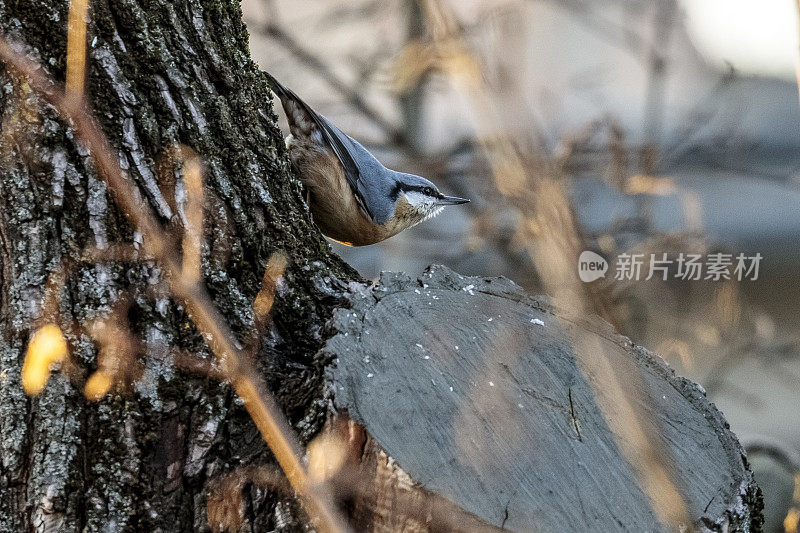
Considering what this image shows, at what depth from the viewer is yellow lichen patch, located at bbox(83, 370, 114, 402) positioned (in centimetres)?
120

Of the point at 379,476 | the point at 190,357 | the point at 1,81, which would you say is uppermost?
the point at 1,81

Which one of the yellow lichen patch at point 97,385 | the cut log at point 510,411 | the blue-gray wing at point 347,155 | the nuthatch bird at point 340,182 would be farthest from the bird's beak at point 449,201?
the yellow lichen patch at point 97,385

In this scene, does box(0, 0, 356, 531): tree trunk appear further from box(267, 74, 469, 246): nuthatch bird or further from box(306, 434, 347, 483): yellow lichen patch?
box(267, 74, 469, 246): nuthatch bird

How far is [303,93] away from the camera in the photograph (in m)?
3.97

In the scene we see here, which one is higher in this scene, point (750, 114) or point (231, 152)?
point (750, 114)

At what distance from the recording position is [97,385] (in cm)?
121

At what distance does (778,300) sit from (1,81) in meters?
4.13

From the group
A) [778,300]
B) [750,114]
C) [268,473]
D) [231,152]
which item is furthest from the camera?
[778,300]

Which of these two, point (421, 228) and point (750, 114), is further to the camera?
point (421, 228)

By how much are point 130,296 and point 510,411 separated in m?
0.70

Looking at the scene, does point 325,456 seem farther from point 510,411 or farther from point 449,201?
point 449,201

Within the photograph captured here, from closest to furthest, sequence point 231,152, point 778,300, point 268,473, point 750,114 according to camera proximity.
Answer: point 268,473 < point 231,152 < point 750,114 < point 778,300

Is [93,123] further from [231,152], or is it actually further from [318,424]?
[318,424]

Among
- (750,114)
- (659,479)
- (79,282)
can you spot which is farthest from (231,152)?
(750,114)
